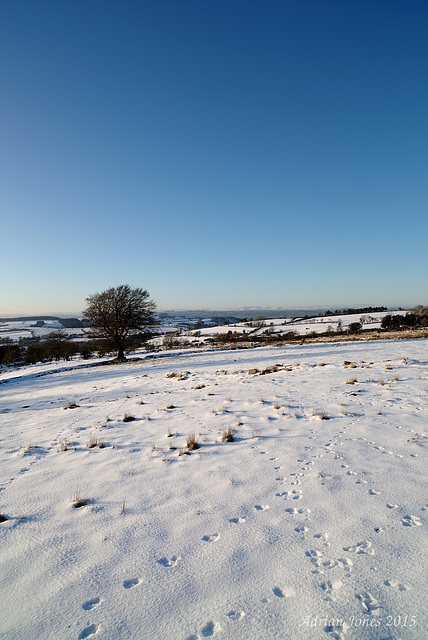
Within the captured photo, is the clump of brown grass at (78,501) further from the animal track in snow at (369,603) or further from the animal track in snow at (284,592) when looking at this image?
the animal track in snow at (369,603)

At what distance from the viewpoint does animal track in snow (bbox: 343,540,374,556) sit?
3.04m

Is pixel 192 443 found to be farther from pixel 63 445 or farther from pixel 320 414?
pixel 320 414

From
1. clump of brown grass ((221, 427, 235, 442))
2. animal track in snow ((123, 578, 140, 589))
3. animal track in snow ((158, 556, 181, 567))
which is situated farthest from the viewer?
clump of brown grass ((221, 427, 235, 442))

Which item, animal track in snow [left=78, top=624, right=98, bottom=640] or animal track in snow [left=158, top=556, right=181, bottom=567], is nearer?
animal track in snow [left=78, top=624, right=98, bottom=640]

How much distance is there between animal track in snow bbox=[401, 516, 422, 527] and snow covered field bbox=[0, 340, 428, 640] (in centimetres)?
2

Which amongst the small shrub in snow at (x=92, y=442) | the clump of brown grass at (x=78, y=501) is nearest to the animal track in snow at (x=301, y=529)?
the clump of brown grass at (x=78, y=501)

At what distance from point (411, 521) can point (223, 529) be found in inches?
97.6

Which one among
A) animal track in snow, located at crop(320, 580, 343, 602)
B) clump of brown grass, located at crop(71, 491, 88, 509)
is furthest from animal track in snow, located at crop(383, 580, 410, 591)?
clump of brown grass, located at crop(71, 491, 88, 509)

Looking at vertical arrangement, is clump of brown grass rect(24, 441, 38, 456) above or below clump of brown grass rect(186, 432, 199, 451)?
below

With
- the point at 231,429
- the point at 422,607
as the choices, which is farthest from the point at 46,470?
the point at 422,607

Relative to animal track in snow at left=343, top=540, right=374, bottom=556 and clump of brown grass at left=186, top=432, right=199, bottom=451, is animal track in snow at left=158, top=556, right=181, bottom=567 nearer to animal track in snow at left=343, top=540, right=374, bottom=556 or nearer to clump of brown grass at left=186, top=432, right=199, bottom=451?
animal track in snow at left=343, top=540, right=374, bottom=556

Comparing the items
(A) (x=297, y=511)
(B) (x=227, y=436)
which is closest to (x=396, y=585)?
(A) (x=297, y=511)

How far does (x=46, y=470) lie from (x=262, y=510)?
4.51 metres

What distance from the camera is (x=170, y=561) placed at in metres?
3.06
